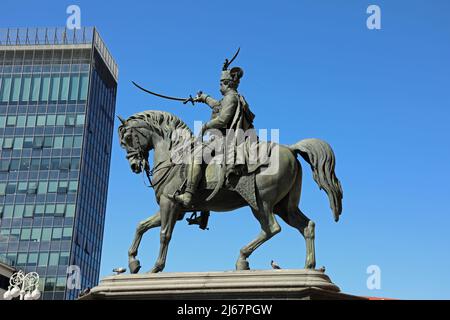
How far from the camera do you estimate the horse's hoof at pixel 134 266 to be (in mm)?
15938

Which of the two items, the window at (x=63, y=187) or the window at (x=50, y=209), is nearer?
the window at (x=50, y=209)

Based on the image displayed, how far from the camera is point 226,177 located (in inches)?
629

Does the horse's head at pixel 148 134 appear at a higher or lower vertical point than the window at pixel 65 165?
lower

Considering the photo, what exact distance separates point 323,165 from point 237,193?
6.31 ft

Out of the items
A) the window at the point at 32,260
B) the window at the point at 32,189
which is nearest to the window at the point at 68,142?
the window at the point at 32,189

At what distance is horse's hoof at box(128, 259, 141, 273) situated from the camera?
15.9 metres

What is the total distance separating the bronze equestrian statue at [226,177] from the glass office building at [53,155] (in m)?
64.1

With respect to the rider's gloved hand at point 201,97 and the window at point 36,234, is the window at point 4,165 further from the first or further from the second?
the rider's gloved hand at point 201,97

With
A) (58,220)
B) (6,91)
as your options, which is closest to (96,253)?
(58,220)

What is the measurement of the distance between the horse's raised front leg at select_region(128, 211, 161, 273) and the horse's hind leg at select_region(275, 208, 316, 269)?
2.66m

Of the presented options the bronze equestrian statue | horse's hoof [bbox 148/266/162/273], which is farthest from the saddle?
horse's hoof [bbox 148/266/162/273]

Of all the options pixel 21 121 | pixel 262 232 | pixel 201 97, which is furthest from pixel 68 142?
pixel 262 232

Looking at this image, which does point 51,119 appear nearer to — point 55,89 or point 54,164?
point 55,89

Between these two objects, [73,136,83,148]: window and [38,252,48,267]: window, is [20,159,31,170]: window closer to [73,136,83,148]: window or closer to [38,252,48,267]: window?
[73,136,83,148]: window
